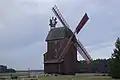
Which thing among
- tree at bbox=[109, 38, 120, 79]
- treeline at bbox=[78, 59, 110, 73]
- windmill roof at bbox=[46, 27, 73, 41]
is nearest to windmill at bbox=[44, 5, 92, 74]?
windmill roof at bbox=[46, 27, 73, 41]

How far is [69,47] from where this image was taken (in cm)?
10500

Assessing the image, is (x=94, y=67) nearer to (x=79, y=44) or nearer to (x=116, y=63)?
(x=79, y=44)

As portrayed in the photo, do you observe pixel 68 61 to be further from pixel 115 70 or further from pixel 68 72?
pixel 115 70

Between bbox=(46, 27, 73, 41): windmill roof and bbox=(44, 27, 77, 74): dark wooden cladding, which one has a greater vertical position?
bbox=(46, 27, 73, 41): windmill roof

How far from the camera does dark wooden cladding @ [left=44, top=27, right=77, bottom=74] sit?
104 m

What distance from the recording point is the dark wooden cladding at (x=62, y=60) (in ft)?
341

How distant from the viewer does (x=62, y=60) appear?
103562mm

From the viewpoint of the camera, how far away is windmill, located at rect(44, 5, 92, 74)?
341 feet

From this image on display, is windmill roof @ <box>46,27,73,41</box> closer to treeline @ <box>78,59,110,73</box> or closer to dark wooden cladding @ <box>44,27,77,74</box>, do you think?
dark wooden cladding @ <box>44,27,77,74</box>

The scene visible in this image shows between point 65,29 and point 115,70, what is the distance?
127 ft

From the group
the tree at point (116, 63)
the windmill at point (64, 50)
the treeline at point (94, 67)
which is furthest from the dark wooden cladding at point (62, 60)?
the tree at point (116, 63)


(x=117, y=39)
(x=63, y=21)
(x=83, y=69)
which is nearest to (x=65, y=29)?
(x=63, y=21)

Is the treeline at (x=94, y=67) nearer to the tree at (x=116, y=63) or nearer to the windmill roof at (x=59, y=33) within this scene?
the windmill roof at (x=59, y=33)

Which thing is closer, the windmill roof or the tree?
the tree
